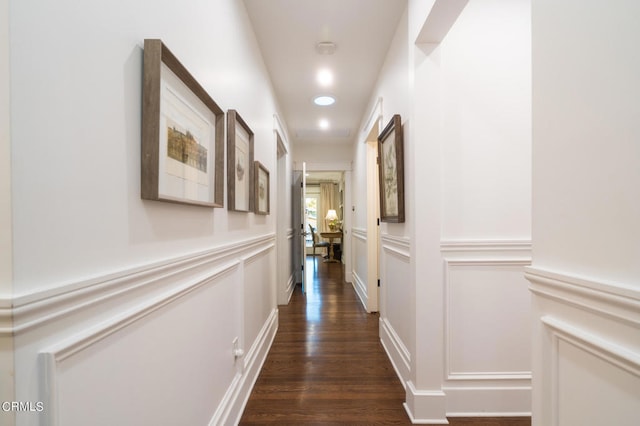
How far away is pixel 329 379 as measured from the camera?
215 centimetres

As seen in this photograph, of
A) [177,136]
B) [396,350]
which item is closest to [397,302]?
[396,350]

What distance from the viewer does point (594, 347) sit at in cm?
63

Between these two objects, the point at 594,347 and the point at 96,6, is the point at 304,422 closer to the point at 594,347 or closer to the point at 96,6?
the point at 594,347

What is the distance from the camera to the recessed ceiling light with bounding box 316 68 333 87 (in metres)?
2.86

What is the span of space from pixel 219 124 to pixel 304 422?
5.40ft

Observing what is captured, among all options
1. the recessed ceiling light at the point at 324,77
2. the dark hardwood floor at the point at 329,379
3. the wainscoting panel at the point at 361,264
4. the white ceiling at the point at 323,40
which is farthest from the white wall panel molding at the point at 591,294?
the wainscoting panel at the point at 361,264

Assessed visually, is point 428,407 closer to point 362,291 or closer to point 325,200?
point 362,291

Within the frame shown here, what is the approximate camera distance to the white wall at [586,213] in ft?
1.85

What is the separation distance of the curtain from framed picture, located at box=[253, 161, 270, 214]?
24.1 feet

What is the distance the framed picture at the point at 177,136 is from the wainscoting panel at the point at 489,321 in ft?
4.42

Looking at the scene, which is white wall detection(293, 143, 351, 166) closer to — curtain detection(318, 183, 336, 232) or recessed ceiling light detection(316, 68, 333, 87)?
recessed ceiling light detection(316, 68, 333, 87)

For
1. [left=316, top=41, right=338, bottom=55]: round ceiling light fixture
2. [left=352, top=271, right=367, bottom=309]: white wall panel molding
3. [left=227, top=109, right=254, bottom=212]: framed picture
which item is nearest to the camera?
[left=227, top=109, right=254, bottom=212]: framed picture

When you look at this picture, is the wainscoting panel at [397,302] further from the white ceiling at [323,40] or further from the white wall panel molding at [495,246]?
the white ceiling at [323,40]

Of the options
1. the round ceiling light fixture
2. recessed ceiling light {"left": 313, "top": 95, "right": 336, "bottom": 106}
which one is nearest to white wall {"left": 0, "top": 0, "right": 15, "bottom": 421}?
the round ceiling light fixture
